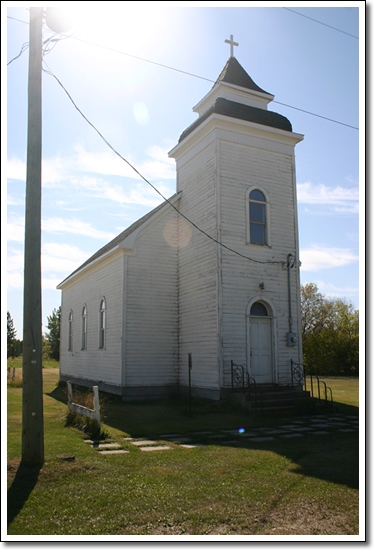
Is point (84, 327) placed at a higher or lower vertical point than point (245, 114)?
lower

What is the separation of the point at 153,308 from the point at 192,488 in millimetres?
11111

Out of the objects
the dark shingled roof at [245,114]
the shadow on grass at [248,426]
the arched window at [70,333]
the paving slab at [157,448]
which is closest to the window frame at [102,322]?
the shadow on grass at [248,426]

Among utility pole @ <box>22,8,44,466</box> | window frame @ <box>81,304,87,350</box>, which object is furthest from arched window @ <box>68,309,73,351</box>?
utility pole @ <box>22,8,44,466</box>

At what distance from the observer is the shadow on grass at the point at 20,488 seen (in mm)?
4777

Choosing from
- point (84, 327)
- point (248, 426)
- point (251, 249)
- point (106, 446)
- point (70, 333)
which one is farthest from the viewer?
point (70, 333)

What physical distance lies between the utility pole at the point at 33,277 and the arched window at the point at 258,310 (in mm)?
9348

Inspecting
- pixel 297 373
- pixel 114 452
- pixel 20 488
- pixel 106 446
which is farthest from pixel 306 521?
pixel 297 373

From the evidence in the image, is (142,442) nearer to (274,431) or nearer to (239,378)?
(274,431)

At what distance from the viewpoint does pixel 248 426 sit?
10477 millimetres

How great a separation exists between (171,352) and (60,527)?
12.2 metres

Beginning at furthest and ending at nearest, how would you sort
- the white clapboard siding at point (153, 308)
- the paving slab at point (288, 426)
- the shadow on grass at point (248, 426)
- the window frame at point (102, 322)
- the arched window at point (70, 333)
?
the arched window at point (70, 333) → the window frame at point (102, 322) → the white clapboard siding at point (153, 308) → the paving slab at point (288, 426) → the shadow on grass at point (248, 426)

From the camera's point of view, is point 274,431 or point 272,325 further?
point 272,325

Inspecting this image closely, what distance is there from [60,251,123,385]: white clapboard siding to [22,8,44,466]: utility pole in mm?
9523

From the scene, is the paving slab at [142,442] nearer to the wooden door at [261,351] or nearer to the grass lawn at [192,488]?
the grass lawn at [192,488]
